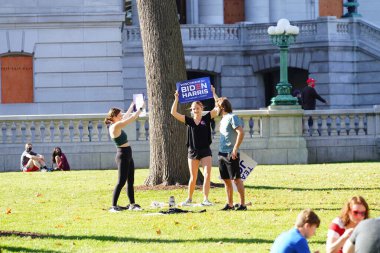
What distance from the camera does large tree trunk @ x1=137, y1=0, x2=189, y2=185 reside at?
24.0 metres

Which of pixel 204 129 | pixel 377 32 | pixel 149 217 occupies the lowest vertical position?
pixel 149 217

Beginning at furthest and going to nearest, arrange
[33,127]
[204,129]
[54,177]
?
1. [33,127]
2. [54,177]
3. [204,129]

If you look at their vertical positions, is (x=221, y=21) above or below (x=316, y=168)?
above

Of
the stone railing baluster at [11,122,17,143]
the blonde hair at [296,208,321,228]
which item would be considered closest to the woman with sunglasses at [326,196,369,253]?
the blonde hair at [296,208,321,228]

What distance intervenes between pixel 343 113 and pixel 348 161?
1260 mm

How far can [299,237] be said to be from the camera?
41.0 ft

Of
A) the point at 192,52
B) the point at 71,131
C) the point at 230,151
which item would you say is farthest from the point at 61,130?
the point at 230,151

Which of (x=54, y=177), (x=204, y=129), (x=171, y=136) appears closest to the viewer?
(x=204, y=129)

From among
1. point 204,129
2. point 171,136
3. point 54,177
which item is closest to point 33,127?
point 54,177

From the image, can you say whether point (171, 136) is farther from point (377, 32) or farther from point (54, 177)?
point (377, 32)

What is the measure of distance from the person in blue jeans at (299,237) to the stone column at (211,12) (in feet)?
112

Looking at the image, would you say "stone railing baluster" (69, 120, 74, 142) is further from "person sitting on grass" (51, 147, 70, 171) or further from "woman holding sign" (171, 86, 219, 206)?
"woman holding sign" (171, 86, 219, 206)

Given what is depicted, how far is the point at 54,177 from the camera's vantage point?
28.4 metres

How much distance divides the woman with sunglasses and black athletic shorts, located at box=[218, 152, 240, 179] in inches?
271
